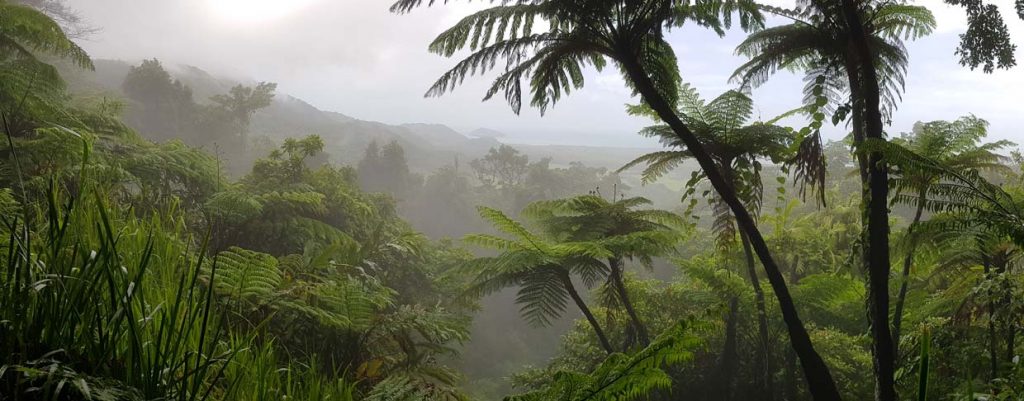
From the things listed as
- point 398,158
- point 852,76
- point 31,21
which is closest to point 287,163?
point 31,21

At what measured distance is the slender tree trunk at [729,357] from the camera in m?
6.66

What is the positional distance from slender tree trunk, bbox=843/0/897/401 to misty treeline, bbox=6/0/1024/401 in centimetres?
1

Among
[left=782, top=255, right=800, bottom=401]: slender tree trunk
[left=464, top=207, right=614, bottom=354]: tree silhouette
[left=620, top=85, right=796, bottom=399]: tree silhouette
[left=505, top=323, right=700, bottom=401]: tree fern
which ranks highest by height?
[left=620, top=85, right=796, bottom=399]: tree silhouette

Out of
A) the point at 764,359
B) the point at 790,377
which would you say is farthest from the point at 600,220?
the point at 790,377

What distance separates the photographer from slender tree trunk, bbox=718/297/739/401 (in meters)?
6.66

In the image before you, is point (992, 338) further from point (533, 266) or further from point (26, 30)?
A: point (26, 30)

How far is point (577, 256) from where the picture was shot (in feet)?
15.3

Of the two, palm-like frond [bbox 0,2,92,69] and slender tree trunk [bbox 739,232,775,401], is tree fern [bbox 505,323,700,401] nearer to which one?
slender tree trunk [bbox 739,232,775,401]

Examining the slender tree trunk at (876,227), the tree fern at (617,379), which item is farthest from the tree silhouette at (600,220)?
the tree fern at (617,379)

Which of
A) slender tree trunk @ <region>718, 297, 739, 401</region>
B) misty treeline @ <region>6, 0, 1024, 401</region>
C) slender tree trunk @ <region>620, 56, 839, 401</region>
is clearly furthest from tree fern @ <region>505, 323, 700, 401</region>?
slender tree trunk @ <region>718, 297, 739, 401</region>

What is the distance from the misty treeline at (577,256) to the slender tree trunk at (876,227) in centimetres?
1

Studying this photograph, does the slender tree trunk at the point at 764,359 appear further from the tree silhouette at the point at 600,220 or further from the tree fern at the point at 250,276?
the tree fern at the point at 250,276

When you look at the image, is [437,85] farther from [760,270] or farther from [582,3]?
[760,270]

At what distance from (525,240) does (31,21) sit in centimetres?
551
